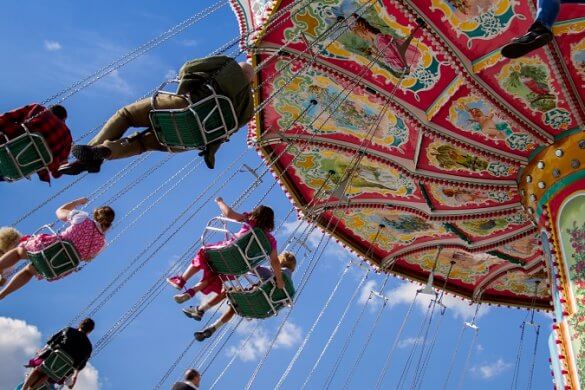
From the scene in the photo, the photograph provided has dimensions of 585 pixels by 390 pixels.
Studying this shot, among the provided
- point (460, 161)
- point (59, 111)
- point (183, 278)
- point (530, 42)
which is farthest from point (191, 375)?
point (460, 161)

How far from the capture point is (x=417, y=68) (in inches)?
404

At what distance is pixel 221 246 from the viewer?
7895 millimetres

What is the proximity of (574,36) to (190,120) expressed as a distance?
17.0 ft

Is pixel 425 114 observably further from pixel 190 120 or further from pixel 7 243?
pixel 7 243

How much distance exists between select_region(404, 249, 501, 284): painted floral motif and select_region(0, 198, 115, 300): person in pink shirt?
25.6ft

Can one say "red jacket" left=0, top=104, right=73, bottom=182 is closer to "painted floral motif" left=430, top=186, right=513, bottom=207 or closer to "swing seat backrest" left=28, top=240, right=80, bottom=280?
"swing seat backrest" left=28, top=240, right=80, bottom=280

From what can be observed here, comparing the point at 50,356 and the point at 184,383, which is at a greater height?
the point at 184,383

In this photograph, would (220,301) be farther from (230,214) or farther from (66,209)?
(66,209)

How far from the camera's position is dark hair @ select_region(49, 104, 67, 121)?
6816 mm

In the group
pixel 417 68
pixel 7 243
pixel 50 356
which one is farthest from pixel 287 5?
pixel 50 356

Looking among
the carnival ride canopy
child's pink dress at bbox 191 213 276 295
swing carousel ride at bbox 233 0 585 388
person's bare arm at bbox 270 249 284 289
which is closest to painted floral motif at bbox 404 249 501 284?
the carnival ride canopy

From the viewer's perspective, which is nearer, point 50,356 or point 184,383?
point 184,383

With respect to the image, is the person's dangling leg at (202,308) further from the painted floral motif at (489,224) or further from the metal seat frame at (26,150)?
the painted floral motif at (489,224)

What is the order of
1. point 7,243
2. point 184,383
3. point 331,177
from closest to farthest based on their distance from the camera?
point 184,383 → point 7,243 → point 331,177
